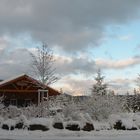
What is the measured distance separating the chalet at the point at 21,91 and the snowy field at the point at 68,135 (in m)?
23.3

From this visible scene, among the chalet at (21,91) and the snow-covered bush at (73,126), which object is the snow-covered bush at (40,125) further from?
the chalet at (21,91)

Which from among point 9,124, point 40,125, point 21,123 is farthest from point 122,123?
point 9,124

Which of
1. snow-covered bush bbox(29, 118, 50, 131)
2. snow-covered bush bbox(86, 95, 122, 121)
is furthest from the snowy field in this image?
snow-covered bush bbox(86, 95, 122, 121)

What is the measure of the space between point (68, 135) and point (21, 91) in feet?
85.3

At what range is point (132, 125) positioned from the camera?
24.5 meters

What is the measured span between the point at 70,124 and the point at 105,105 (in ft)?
15.1

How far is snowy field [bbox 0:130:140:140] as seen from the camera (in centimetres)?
2002

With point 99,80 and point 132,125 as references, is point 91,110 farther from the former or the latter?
point 99,80

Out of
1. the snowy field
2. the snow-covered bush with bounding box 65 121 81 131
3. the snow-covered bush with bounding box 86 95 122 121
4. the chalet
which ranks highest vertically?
the chalet

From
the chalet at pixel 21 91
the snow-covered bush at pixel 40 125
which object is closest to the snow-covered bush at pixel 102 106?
the snow-covered bush at pixel 40 125

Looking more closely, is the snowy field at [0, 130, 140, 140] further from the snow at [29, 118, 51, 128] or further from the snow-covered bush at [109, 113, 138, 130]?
the snow-covered bush at [109, 113, 138, 130]

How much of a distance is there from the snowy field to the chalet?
2327 cm

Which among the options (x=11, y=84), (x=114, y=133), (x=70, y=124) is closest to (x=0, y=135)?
(x=70, y=124)

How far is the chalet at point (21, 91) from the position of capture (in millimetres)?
46250
